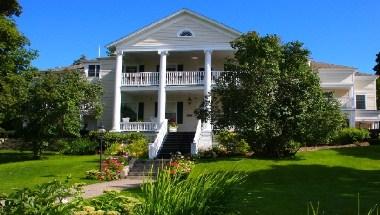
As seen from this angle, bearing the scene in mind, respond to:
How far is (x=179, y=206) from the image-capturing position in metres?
5.38

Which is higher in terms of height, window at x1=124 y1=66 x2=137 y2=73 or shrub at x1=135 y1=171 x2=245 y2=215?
window at x1=124 y1=66 x2=137 y2=73

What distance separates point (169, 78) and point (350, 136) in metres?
12.5

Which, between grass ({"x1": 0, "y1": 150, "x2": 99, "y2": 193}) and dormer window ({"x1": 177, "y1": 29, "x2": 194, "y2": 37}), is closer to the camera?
grass ({"x1": 0, "y1": 150, "x2": 99, "y2": 193})

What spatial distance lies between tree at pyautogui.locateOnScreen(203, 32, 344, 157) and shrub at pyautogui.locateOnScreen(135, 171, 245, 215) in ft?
62.1

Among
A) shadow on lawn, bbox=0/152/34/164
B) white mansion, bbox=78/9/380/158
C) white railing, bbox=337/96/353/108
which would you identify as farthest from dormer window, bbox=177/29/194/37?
shadow on lawn, bbox=0/152/34/164

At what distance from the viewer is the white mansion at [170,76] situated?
34281 mm

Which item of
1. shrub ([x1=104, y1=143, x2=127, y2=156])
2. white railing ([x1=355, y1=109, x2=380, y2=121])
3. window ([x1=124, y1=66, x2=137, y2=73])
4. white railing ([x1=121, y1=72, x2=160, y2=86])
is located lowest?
shrub ([x1=104, y1=143, x2=127, y2=156])

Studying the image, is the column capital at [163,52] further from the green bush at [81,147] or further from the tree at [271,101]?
the tree at [271,101]

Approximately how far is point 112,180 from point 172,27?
16.3 m

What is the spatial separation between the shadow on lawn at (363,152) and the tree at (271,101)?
226 cm

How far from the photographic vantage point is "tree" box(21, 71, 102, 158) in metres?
28.7

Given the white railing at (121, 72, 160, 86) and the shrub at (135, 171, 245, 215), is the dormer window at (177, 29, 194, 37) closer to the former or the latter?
the white railing at (121, 72, 160, 86)

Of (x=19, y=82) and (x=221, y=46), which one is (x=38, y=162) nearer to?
(x=19, y=82)

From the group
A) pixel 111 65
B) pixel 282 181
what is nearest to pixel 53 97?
pixel 111 65
